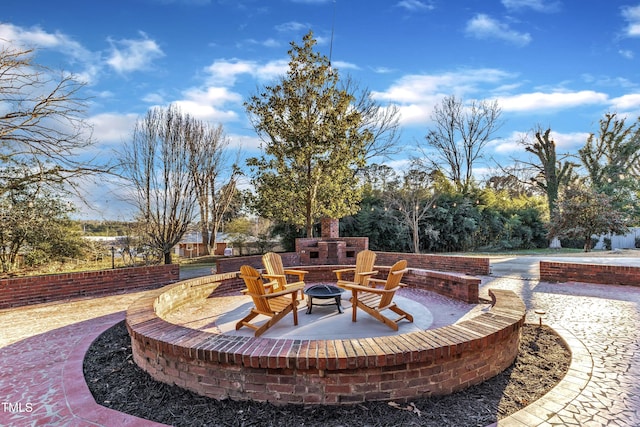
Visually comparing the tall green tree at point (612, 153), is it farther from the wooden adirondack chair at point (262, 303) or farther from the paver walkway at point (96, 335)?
the wooden adirondack chair at point (262, 303)

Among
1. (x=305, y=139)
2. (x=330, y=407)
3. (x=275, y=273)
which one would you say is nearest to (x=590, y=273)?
(x=275, y=273)

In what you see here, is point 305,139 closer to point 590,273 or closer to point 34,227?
point 34,227

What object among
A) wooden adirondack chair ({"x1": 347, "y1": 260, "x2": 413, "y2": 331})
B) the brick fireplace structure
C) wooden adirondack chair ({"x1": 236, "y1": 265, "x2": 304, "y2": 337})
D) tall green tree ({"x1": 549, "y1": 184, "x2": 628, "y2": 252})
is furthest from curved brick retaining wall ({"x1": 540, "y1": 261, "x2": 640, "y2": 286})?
tall green tree ({"x1": 549, "y1": 184, "x2": 628, "y2": 252})

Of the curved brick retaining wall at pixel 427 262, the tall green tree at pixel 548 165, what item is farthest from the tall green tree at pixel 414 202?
the tall green tree at pixel 548 165

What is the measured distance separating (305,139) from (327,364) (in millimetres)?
9360

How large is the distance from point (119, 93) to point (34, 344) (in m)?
5.74

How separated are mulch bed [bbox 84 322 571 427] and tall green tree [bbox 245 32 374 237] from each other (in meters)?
8.73

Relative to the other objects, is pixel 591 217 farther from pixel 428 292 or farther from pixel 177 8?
pixel 177 8

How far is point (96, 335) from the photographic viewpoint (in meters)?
4.10

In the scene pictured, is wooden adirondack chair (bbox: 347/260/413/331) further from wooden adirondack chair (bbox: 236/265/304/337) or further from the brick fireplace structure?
the brick fireplace structure

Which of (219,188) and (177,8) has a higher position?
(177,8)

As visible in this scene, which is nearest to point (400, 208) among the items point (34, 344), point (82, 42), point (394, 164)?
point (394, 164)

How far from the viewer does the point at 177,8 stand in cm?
663

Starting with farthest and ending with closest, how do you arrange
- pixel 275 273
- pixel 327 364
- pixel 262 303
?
pixel 275 273 → pixel 262 303 → pixel 327 364
